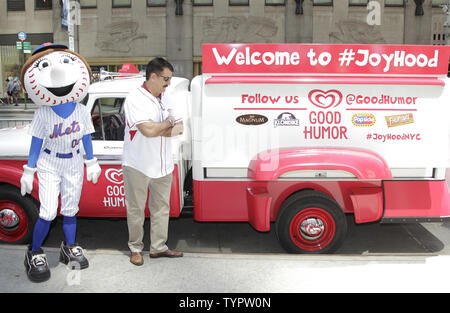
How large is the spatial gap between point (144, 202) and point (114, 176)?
64 centimetres

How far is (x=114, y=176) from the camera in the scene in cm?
458

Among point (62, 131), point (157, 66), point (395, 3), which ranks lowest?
point (62, 131)

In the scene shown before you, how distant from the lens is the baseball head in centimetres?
372

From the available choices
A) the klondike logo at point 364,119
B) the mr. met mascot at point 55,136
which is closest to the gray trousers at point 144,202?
the mr. met mascot at point 55,136

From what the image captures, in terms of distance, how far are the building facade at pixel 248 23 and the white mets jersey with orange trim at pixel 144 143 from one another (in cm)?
2003

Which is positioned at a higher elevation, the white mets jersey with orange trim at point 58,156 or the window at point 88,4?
the window at point 88,4

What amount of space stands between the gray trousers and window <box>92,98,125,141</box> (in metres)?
0.91

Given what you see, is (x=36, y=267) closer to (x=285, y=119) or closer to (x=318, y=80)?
Result: (x=285, y=119)

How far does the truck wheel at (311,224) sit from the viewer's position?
4391 mm

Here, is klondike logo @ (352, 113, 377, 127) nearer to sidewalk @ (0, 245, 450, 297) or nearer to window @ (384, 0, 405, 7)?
sidewalk @ (0, 245, 450, 297)

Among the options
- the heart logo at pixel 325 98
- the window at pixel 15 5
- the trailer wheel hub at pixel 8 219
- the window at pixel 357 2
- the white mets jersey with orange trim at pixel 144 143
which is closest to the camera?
the white mets jersey with orange trim at pixel 144 143

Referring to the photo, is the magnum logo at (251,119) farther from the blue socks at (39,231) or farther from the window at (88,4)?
the window at (88,4)

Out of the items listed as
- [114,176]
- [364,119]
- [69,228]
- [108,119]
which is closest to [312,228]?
[364,119]

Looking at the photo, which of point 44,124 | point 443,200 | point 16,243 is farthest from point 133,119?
point 443,200
